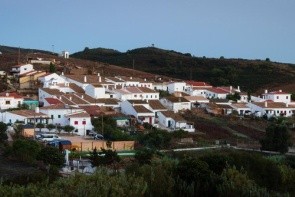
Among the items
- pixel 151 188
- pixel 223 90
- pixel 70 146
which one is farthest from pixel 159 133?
pixel 223 90

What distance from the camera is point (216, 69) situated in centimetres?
8281

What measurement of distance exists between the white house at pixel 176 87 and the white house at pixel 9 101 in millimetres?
19651

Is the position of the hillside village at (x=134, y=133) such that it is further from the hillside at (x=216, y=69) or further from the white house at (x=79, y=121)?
the hillside at (x=216, y=69)

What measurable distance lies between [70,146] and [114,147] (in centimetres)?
296

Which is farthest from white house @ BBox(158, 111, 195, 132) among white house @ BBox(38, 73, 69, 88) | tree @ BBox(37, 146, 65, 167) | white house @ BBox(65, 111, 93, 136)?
tree @ BBox(37, 146, 65, 167)

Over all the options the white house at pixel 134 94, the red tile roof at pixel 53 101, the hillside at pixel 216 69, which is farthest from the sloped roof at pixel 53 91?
the hillside at pixel 216 69

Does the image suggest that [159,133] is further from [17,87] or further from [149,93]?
[17,87]

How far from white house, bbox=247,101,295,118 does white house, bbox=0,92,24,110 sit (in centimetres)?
2288

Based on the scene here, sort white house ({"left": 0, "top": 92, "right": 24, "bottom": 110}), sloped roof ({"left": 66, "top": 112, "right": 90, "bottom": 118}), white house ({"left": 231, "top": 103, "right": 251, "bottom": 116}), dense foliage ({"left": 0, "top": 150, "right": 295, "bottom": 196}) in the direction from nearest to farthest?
dense foliage ({"left": 0, "top": 150, "right": 295, "bottom": 196})
sloped roof ({"left": 66, "top": 112, "right": 90, "bottom": 118})
white house ({"left": 0, "top": 92, "right": 24, "bottom": 110})
white house ({"left": 231, "top": 103, "right": 251, "bottom": 116})

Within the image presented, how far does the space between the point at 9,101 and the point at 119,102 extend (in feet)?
31.0

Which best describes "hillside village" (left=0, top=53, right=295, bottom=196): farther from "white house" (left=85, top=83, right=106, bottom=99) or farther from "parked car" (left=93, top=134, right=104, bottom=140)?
"parked car" (left=93, top=134, right=104, bottom=140)

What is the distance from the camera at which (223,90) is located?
194 ft

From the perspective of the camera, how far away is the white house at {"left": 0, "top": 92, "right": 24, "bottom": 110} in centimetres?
4138

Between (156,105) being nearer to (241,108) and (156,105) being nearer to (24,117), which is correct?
(241,108)
